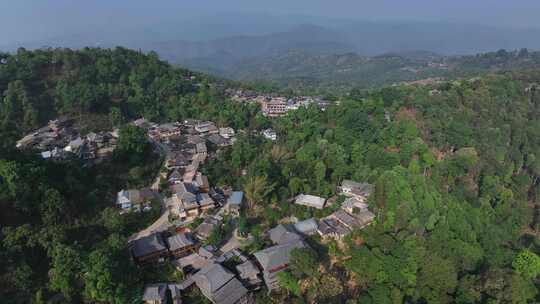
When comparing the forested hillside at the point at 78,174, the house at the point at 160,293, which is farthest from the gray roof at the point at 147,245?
the house at the point at 160,293

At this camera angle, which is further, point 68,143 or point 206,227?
point 68,143

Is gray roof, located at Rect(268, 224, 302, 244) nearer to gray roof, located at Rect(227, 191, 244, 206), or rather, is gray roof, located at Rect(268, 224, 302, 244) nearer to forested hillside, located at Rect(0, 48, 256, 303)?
gray roof, located at Rect(227, 191, 244, 206)

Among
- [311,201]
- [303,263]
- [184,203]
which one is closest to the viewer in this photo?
[303,263]

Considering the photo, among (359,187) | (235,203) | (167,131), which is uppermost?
(167,131)

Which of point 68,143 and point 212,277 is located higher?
point 68,143

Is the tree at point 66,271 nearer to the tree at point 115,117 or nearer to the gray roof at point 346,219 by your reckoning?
the gray roof at point 346,219

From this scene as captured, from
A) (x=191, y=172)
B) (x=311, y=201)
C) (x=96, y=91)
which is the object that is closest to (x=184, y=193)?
(x=191, y=172)

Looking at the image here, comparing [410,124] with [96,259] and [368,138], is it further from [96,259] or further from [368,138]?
[96,259]

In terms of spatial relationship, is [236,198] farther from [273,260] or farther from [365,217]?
[365,217]
